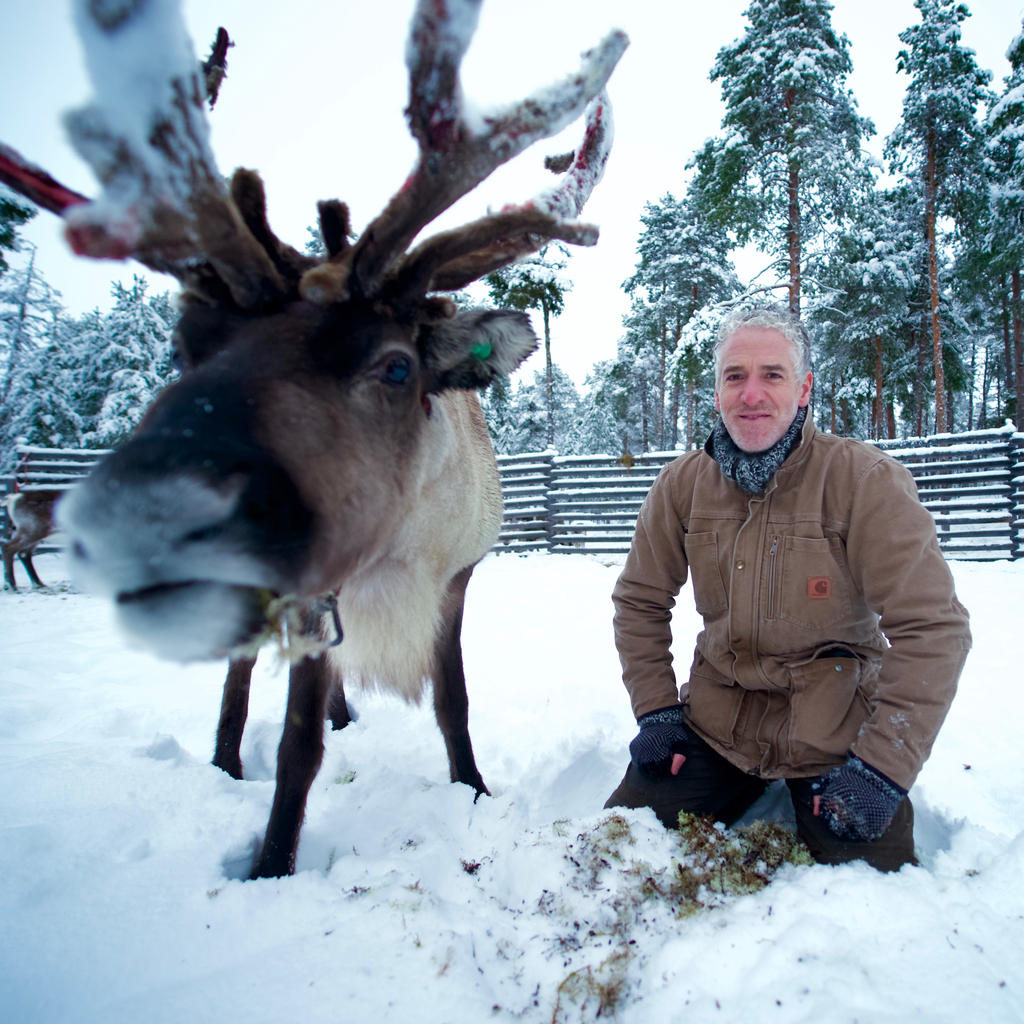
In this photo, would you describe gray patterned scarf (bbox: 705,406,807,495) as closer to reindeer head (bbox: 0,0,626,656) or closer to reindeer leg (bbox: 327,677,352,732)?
reindeer head (bbox: 0,0,626,656)

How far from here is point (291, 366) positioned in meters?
1.38

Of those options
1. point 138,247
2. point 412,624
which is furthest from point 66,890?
point 138,247

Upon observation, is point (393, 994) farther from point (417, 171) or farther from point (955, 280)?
point (955, 280)

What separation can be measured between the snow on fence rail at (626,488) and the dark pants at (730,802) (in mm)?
6647

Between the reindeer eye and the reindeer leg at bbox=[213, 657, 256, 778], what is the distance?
1.97 metres

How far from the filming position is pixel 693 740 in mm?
2365

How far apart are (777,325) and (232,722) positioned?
3120 millimetres

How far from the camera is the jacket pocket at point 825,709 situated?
2.04m

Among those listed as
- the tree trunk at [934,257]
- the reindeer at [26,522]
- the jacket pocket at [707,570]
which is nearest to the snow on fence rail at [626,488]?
the reindeer at [26,522]

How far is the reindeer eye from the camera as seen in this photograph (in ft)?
5.26

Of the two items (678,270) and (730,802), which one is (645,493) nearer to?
(730,802)

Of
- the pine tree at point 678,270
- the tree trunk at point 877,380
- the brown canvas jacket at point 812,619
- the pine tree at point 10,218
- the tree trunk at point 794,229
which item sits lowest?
the brown canvas jacket at point 812,619

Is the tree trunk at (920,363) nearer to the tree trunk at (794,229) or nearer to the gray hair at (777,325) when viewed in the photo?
the tree trunk at (794,229)

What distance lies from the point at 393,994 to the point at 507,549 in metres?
11.2
